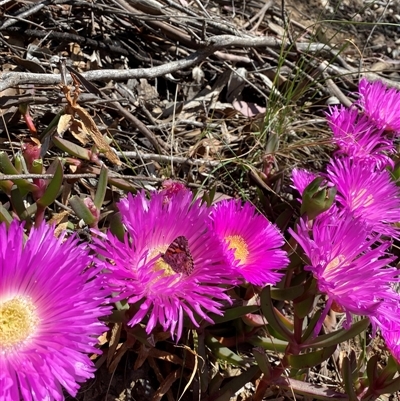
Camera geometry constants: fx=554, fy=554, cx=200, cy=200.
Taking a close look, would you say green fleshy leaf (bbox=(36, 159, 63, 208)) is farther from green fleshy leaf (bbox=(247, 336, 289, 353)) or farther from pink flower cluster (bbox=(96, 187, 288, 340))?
green fleshy leaf (bbox=(247, 336, 289, 353))

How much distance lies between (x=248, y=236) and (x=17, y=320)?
37 centimetres

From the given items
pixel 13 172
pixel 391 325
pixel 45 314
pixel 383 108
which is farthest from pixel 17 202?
pixel 383 108

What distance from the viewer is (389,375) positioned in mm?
880

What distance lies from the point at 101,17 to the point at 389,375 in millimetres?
1027

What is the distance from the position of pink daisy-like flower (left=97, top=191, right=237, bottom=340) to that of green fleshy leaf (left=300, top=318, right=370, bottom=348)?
178 mm

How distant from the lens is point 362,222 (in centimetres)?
86

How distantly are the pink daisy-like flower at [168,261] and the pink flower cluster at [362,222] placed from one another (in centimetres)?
14

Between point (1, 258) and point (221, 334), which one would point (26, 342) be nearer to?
point (1, 258)

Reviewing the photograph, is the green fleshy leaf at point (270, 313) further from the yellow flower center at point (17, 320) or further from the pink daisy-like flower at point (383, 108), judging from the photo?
the pink daisy-like flower at point (383, 108)

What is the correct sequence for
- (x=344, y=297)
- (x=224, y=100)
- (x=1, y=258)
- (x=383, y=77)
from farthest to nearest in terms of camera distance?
(x=383, y=77) < (x=224, y=100) < (x=344, y=297) < (x=1, y=258)

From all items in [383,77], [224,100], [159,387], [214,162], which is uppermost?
[383,77]

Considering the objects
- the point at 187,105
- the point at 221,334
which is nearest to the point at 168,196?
the point at 221,334

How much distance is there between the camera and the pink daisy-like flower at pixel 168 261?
0.67m

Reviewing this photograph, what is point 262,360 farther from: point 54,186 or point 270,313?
point 54,186
